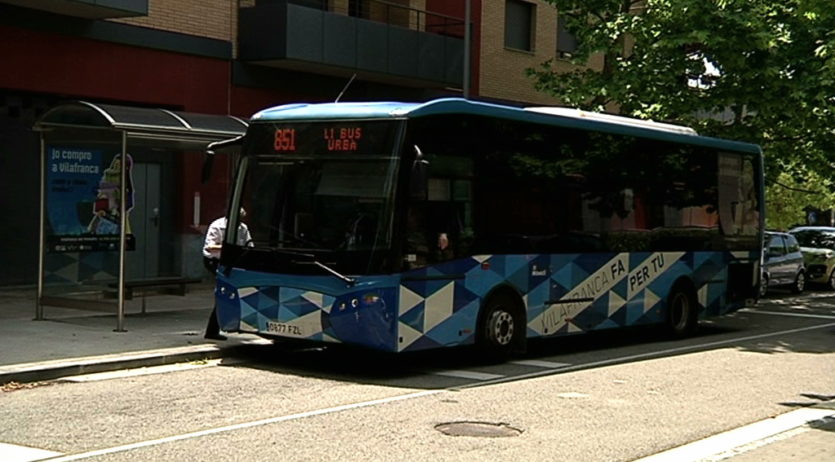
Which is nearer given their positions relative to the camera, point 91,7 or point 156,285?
point 156,285

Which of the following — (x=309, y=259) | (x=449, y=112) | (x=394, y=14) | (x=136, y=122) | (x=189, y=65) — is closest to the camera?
(x=309, y=259)

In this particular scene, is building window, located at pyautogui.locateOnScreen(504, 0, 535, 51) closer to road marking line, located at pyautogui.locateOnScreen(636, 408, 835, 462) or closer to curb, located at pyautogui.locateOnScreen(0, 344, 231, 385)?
curb, located at pyautogui.locateOnScreen(0, 344, 231, 385)

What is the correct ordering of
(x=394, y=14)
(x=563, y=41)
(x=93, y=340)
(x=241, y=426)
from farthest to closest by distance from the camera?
(x=563, y=41) → (x=394, y=14) → (x=93, y=340) → (x=241, y=426)

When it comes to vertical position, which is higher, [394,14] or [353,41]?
[394,14]

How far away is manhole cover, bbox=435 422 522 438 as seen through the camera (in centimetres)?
894

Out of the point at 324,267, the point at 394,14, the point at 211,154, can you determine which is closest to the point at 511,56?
the point at 394,14

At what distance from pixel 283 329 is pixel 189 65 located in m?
10.3

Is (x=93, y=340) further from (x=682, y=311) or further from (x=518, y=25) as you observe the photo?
(x=518, y=25)

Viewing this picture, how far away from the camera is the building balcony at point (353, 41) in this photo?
2175cm

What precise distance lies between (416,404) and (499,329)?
3.06m

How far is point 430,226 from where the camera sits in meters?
12.0

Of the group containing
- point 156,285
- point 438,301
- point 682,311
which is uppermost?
point 438,301

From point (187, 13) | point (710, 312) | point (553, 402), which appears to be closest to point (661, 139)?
point (710, 312)

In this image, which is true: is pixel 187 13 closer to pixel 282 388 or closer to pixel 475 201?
pixel 475 201
